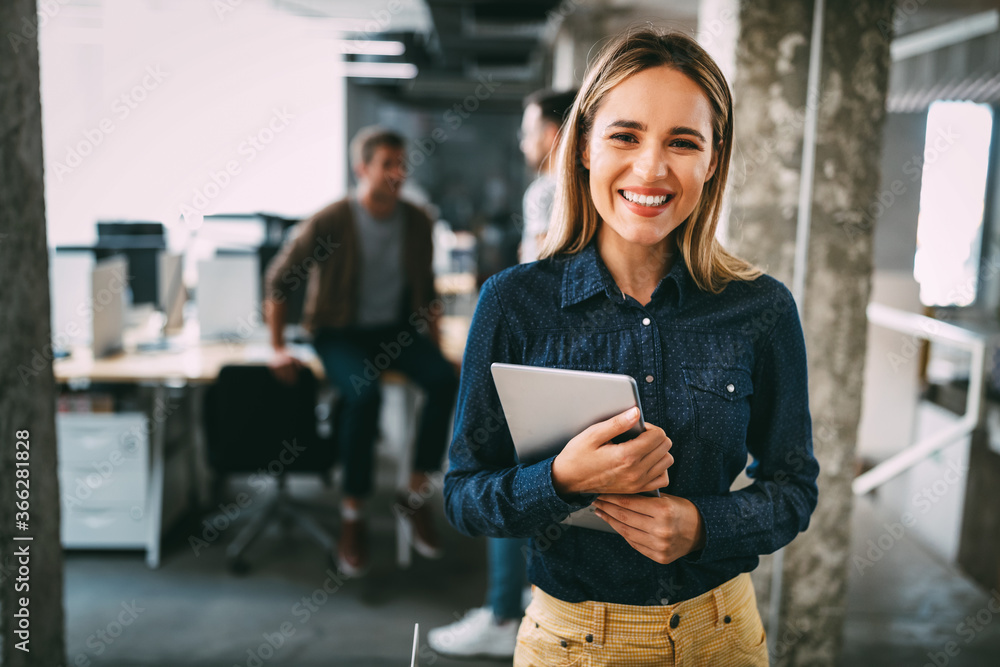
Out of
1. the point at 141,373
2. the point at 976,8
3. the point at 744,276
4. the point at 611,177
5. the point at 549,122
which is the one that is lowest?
the point at 141,373

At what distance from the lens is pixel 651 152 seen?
3.13 feet

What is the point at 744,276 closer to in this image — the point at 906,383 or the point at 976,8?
the point at 906,383

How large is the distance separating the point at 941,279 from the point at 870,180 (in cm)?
751

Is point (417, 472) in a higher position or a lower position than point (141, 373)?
lower

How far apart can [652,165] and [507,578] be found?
1952mm

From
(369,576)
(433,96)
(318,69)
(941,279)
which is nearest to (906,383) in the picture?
(369,576)

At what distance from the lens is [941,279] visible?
8469 millimetres

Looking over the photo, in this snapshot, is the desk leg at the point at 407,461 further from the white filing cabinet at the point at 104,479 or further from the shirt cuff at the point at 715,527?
the shirt cuff at the point at 715,527

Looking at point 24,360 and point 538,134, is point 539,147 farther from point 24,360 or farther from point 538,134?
point 24,360

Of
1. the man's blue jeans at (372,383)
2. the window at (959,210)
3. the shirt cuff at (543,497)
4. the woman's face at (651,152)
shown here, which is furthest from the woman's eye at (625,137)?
the window at (959,210)

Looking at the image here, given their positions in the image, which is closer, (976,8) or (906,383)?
(906,383)

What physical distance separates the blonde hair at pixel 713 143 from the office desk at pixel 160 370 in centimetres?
230

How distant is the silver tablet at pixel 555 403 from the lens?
86cm

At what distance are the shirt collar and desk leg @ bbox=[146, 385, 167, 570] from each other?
9.48ft
